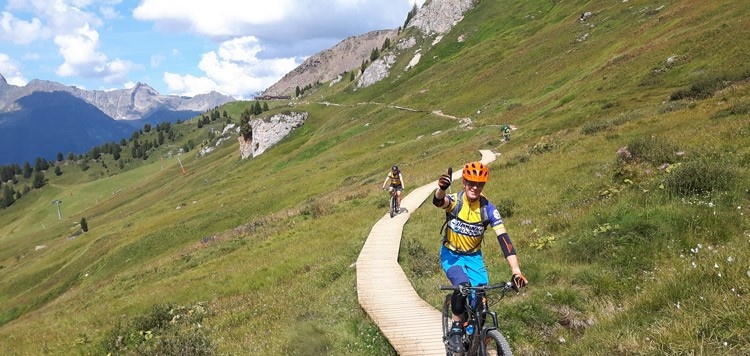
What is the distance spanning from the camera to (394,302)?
41.4 ft

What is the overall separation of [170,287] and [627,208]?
2239cm

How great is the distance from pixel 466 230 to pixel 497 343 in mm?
2022

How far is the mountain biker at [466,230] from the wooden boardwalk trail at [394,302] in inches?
74.2

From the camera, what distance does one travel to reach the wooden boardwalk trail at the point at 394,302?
9.95 m

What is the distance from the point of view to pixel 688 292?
712 cm

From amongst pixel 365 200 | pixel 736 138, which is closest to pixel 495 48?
pixel 365 200

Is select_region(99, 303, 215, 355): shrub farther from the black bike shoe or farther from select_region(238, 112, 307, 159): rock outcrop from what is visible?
select_region(238, 112, 307, 159): rock outcrop

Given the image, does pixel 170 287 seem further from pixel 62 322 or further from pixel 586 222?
pixel 586 222

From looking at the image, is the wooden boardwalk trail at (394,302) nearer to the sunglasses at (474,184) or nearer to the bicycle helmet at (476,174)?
the sunglasses at (474,184)

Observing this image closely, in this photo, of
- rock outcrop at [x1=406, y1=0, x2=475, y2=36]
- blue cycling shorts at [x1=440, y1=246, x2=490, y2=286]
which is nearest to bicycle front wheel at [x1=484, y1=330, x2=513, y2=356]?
blue cycling shorts at [x1=440, y1=246, x2=490, y2=286]

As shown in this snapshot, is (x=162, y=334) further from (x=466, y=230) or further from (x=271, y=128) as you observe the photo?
(x=271, y=128)

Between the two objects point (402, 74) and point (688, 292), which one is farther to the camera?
point (402, 74)

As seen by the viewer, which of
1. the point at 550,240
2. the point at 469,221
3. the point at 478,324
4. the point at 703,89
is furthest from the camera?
the point at 703,89

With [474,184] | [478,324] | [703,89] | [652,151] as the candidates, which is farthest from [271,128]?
[478,324]
